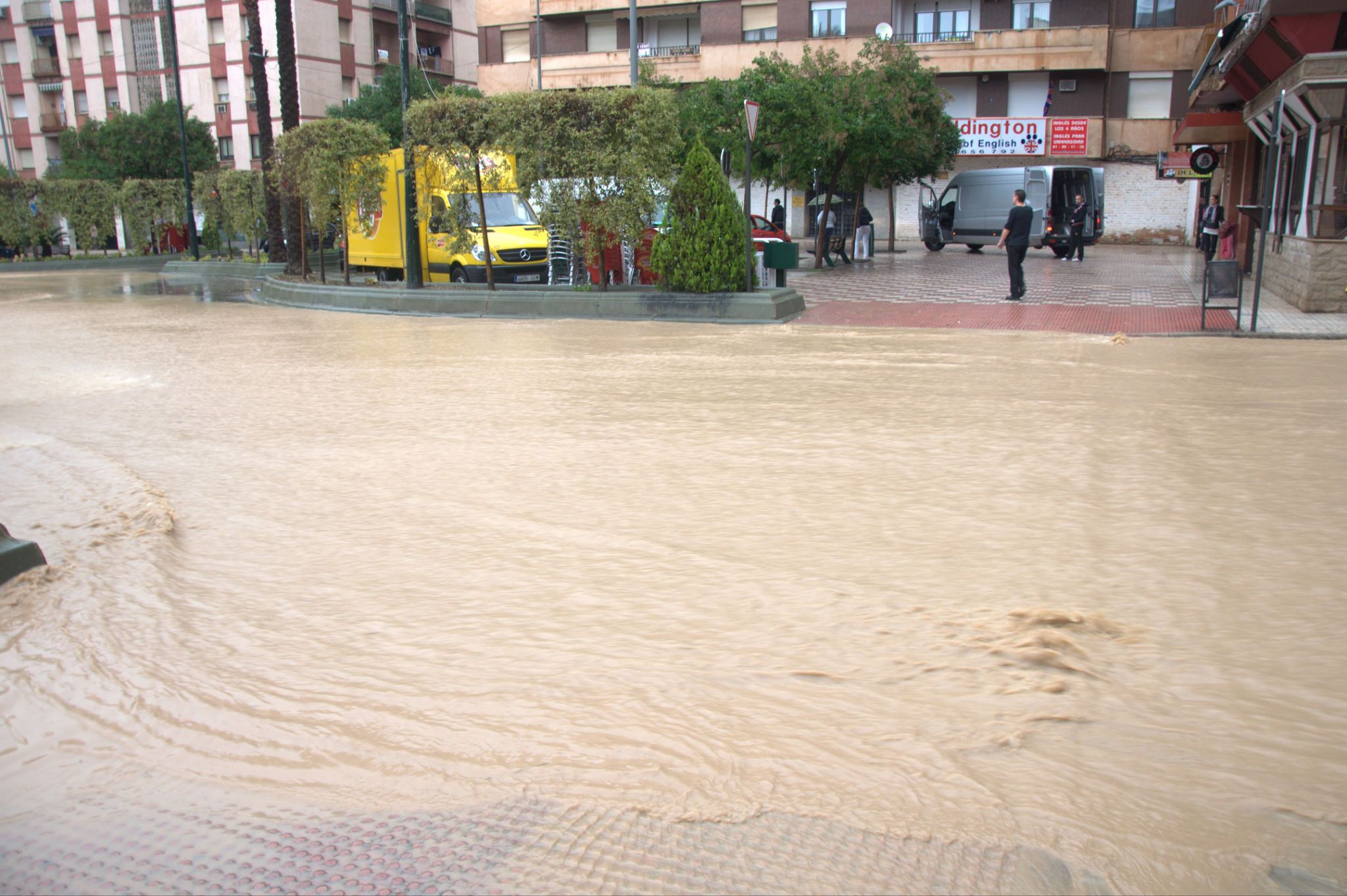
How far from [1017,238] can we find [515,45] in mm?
34967

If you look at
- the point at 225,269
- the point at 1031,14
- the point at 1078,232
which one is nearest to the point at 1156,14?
the point at 1031,14

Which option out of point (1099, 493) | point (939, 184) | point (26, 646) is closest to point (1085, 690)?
point (1099, 493)

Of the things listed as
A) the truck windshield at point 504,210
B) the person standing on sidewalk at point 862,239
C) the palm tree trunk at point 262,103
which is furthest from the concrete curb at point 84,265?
the person standing on sidewalk at point 862,239

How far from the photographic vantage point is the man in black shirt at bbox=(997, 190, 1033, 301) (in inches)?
658

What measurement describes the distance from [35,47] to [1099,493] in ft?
217

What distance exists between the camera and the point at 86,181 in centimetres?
3509

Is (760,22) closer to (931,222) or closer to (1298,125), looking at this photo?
(931,222)

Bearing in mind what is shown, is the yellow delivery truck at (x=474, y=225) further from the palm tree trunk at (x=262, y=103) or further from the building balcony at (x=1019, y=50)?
the building balcony at (x=1019, y=50)

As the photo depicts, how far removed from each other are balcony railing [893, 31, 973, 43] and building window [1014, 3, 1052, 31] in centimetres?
178

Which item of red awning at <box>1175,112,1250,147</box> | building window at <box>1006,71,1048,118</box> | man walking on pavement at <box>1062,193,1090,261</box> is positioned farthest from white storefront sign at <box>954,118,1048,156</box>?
red awning at <box>1175,112,1250,147</box>

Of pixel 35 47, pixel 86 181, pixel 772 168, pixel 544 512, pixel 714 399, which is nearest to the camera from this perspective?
pixel 544 512

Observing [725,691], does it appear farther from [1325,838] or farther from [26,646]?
[26,646]

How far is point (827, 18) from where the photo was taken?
1661 inches

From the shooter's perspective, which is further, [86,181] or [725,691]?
[86,181]
